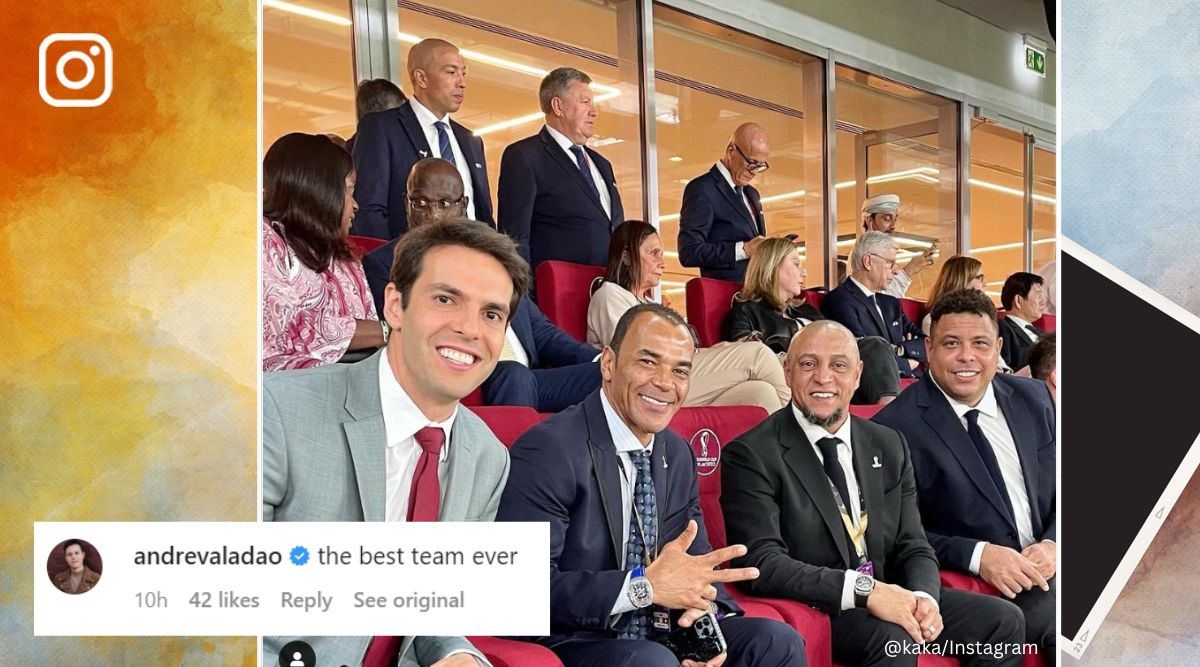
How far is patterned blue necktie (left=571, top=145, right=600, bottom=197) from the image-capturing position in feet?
11.5

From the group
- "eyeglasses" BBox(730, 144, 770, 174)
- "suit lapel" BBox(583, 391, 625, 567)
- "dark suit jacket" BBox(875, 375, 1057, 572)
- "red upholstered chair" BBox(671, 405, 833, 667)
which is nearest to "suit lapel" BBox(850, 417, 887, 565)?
"dark suit jacket" BBox(875, 375, 1057, 572)

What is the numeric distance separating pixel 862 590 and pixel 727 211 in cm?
197

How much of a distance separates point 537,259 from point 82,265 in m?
1.61

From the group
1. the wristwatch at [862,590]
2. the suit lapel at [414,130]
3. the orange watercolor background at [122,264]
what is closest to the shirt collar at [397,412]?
the orange watercolor background at [122,264]

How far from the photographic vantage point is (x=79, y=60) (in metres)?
2.04

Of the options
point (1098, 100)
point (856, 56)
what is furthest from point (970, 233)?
point (1098, 100)

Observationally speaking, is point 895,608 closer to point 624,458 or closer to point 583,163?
point 624,458

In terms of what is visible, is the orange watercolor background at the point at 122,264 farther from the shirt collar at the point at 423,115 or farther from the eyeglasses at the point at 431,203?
the shirt collar at the point at 423,115

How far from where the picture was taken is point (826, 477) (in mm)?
2266

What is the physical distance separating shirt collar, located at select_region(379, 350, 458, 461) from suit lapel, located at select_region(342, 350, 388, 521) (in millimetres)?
12

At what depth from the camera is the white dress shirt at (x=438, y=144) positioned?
3.16 metres

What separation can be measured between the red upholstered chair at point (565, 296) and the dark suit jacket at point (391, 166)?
0.87 ft

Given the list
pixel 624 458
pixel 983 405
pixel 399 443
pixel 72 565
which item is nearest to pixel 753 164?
pixel 983 405

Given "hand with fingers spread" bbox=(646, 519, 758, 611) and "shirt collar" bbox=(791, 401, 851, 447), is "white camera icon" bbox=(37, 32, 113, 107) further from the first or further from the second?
"shirt collar" bbox=(791, 401, 851, 447)
